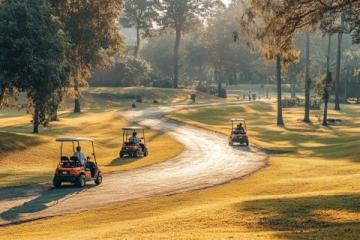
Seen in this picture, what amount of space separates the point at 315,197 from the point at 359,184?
4.38m

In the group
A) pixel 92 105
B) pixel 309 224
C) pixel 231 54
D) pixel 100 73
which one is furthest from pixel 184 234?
pixel 231 54

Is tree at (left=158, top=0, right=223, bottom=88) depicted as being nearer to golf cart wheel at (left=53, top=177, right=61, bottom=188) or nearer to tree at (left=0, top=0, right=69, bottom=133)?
tree at (left=0, top=0, right=69, bottom=133)

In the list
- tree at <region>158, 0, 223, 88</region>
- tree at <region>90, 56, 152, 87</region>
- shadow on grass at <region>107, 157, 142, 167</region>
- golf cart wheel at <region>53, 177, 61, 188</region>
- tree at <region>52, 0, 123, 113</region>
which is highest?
tree at <region>158, 0, 223, 88</region>

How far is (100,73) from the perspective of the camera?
113m

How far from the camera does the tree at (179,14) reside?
379 feet

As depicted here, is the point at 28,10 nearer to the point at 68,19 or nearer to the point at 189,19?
the point at 68,19

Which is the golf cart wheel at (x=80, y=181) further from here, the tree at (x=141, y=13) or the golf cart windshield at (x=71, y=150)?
the tree at (x=141, y=13)

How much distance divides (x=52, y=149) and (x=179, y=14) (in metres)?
79.5

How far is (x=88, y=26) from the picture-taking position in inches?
1686

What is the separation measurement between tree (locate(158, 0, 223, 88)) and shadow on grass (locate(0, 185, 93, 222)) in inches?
3496

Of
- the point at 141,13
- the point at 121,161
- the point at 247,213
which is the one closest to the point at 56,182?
the point at 121,161

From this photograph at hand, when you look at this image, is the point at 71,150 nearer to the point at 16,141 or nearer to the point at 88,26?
the point at 16,141

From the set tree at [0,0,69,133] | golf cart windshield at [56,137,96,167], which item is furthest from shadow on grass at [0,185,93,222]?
tree at [0,0,69,133]

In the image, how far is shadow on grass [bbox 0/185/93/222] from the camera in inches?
830
